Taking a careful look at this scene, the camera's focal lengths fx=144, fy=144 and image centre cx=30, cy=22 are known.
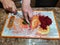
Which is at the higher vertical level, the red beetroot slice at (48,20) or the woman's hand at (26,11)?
the woman's hand at (26,11)

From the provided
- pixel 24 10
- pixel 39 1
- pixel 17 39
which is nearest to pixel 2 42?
pixel 17 39

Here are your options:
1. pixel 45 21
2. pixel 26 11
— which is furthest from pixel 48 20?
pixel 26 11

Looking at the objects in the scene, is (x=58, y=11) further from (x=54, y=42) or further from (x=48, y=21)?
(x=54, y=42)

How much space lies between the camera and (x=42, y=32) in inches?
28.5

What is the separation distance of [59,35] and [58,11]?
21 centimetres

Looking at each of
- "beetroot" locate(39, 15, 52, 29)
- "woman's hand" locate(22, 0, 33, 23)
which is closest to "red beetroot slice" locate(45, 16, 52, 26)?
"beetroot" locate(39, 15, 52, 29)

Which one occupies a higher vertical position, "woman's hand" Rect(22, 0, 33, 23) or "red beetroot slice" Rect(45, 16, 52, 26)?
"woman's hand" Rect(22, 0, 33, 23)

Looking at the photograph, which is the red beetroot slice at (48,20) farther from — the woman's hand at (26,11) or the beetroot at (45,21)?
the woman's hand at (26,11)

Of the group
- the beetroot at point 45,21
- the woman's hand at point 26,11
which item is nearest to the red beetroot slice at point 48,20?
the beetroot at point 45,21

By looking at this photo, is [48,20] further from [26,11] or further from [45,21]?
[26,11]

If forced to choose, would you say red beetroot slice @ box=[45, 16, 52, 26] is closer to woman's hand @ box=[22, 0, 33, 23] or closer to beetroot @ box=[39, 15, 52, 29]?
beetroot @ box=[39, 15, 52, 29]

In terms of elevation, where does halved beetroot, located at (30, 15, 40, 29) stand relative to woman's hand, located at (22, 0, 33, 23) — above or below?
below

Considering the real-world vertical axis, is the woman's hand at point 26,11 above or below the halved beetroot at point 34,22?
above

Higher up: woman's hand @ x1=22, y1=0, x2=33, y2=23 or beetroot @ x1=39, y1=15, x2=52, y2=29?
woman's hand @ x1=22, y1=0, x2=33, y2=23
